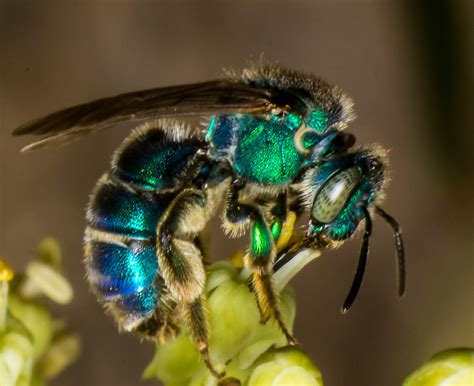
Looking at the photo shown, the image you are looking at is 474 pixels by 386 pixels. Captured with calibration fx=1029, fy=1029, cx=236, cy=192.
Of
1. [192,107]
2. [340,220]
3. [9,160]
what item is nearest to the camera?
[192,107]

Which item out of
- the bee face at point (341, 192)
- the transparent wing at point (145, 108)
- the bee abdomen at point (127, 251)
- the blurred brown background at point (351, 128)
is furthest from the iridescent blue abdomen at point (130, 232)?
the blurred brown background at point (351, 128)

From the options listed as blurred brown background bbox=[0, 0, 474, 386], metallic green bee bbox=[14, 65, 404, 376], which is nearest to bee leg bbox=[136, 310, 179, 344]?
metallic green bee bbox=[14, 65, 404, 376]

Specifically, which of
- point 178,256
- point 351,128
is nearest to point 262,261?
point 178,256

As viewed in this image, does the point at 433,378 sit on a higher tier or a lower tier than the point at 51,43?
lower

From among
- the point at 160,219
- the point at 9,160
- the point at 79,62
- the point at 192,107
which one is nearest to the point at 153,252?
the point at 160,219

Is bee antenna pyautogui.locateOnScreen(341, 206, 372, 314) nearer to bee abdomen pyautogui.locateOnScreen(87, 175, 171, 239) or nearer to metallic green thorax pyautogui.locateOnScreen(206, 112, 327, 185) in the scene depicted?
metallic green thorax pyautogui.locateOnScreen(206, 112, 327, 185)

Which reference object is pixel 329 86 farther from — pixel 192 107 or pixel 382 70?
pixel 382 70
